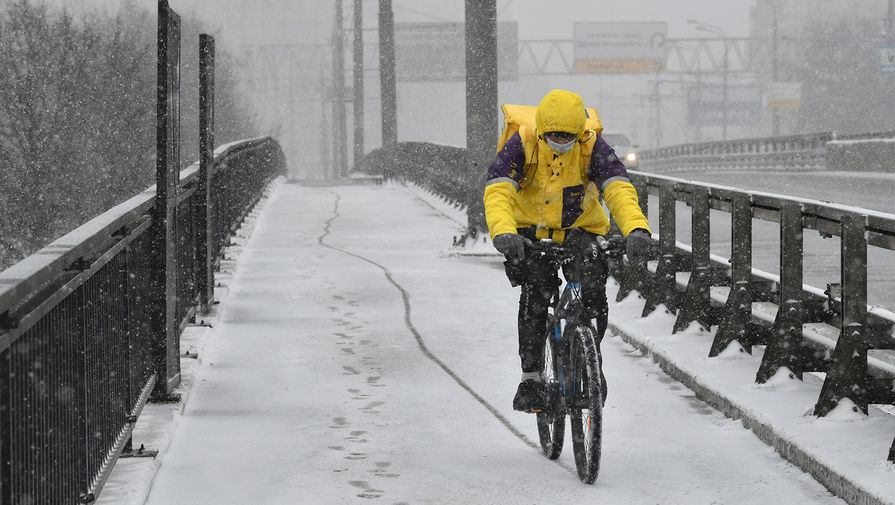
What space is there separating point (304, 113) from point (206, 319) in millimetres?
145444

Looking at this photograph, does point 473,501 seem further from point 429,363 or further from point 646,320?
point 646,320

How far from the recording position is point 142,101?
5294 cm

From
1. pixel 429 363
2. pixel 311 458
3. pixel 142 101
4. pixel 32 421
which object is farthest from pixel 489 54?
pixel 142 101

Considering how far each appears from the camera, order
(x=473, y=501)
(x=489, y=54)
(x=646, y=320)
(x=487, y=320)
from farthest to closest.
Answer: (x=489, y=54) < (x=487, y=320) < (x=646, y=320) < (x=473, y=501)

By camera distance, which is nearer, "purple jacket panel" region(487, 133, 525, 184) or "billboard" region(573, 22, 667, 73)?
"purple jacket panel" region(487, 133, 525, 184)

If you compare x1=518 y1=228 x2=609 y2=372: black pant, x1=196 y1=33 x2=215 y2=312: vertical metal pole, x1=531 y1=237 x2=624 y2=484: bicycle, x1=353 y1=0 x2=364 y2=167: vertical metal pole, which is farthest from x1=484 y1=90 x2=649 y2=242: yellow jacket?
x1=353 y1=0 x2=364 y2=167: vertical metal pole

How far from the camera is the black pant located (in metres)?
6.34

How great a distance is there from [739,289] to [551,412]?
8.53 feet

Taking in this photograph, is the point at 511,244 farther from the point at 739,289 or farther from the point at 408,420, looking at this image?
the point at 739,289

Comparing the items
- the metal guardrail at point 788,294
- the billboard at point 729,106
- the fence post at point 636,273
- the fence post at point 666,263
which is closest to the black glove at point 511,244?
the metal guardrail at point 788,294

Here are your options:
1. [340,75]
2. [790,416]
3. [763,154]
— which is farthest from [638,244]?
[340,75]

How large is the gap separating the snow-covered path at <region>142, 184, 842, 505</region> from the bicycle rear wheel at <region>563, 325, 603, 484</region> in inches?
5.1

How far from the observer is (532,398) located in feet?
22.1

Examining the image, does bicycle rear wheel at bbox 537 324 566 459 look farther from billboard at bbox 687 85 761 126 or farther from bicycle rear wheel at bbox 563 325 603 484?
billboard at bbox 687 85 761 126
